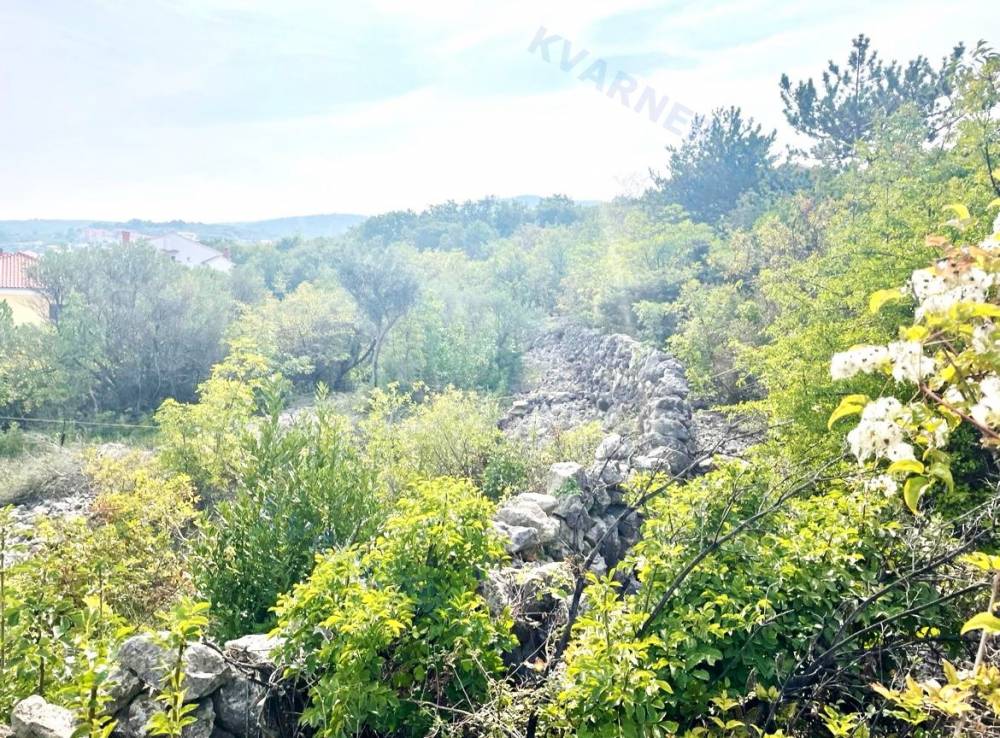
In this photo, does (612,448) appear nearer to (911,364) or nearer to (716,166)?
(911,364)

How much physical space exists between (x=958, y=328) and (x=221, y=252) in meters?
46.5

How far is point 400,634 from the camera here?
301 centimetres

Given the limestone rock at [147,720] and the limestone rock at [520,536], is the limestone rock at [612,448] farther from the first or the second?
the limestone rock at [147,720]

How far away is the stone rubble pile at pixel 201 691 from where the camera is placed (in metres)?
2.97

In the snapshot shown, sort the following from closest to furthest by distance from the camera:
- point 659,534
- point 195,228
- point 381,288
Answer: point 659,534 < point 381,288 < point 195,228

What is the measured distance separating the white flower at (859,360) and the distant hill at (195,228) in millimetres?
58022

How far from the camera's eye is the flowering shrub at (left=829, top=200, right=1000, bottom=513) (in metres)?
1.45

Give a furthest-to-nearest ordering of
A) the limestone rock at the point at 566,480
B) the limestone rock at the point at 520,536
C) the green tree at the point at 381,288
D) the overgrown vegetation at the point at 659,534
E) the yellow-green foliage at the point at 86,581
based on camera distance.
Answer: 1. the green tree at the point at 381,288
2. the limestone rock at the point at 566,480
3. the limestone rock at the point at 520,536
4. the yellow-green foliage at the point at 86,581
5. the overgrown vegetation at the point at 659,534

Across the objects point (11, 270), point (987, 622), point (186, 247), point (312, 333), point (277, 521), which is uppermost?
point (186, 247)

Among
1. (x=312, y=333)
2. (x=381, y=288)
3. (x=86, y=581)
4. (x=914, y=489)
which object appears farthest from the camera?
(x=381, y=288)

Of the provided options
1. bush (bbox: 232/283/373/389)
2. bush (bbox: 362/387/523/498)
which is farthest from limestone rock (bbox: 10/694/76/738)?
bush (bbox: 232/283/373/389)

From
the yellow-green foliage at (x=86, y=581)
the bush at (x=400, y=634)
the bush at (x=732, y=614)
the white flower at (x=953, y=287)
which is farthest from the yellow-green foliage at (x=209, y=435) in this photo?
the white flower at (x=953, y=287)

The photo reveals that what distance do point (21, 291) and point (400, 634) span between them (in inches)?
1209

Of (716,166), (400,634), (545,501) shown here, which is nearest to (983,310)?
(400,634)
